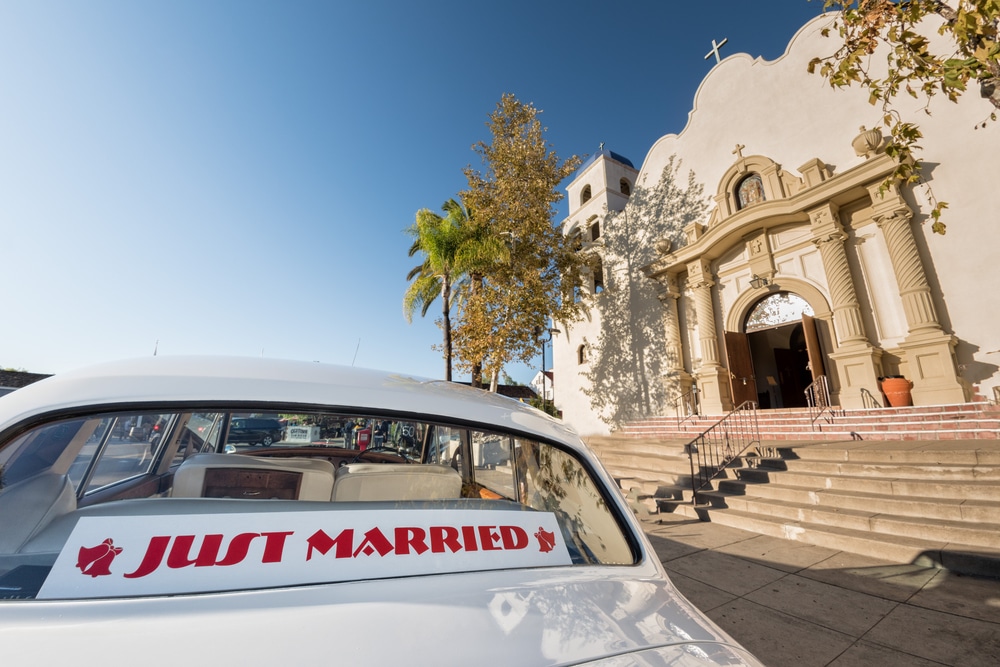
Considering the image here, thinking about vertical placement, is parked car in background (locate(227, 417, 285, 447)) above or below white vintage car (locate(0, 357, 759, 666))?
above

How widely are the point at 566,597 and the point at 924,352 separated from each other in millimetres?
11749

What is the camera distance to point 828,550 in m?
4.97

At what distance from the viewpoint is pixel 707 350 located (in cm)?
1246

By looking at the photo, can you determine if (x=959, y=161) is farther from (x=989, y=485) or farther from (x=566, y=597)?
(x=566, y=597)

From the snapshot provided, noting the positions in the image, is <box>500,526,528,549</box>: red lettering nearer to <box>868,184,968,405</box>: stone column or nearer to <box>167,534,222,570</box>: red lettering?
<box>167,534,222,570</box>: red lettering

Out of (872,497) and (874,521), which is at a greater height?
(872,497)

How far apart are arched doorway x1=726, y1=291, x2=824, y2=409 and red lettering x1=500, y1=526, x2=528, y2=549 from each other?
481 inches

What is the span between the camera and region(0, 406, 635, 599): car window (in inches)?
35.9

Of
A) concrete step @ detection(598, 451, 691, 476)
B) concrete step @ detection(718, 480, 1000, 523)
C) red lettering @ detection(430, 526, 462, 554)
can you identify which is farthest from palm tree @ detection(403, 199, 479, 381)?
red lettering @ detection(430, 526, 462, 554)

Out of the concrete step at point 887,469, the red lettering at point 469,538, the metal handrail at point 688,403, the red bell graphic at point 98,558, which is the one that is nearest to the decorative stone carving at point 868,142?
the metal handrail at point 688,403

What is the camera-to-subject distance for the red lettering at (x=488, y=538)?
1098 mm

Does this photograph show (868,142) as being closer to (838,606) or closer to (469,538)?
(838,606)

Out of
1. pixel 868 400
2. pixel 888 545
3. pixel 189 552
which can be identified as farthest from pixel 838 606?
pixel 868 400

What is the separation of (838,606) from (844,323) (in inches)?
347
